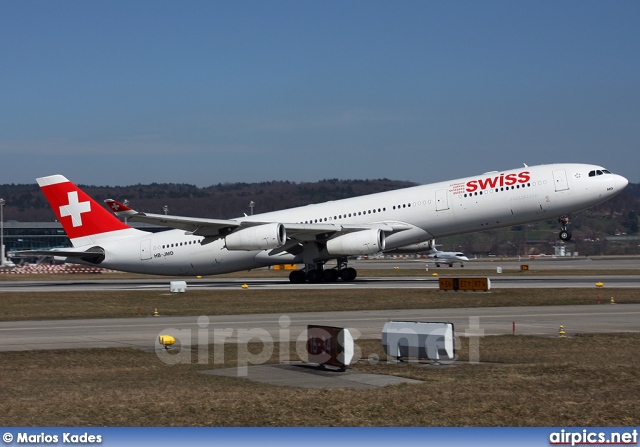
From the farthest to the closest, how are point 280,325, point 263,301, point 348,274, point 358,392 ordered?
point 348,274 → point 263,301 → point 280,325 → point 358,392

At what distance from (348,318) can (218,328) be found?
5.53m

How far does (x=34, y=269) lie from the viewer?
92.6 meters

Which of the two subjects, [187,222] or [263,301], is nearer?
[263,301]

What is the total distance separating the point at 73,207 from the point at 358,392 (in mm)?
44439

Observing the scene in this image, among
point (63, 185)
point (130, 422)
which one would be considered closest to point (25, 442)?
point (130, 422)

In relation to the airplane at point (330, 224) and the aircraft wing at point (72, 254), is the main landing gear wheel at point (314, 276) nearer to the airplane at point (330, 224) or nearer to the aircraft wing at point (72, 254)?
the airplane at point (330, 224)

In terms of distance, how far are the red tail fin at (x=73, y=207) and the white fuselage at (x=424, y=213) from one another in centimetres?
181

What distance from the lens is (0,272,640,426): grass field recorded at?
516 inches

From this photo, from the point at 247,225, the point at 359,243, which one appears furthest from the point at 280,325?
the point at 247,225

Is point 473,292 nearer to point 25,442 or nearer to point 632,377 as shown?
point 632,377

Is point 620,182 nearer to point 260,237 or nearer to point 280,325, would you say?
point 260,237

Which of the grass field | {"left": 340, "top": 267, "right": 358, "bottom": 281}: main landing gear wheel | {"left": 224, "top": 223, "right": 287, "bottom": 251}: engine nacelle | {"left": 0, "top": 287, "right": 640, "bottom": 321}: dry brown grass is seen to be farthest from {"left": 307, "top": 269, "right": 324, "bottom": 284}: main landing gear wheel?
the grass field

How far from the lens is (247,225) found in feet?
167

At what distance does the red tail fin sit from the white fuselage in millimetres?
1807
